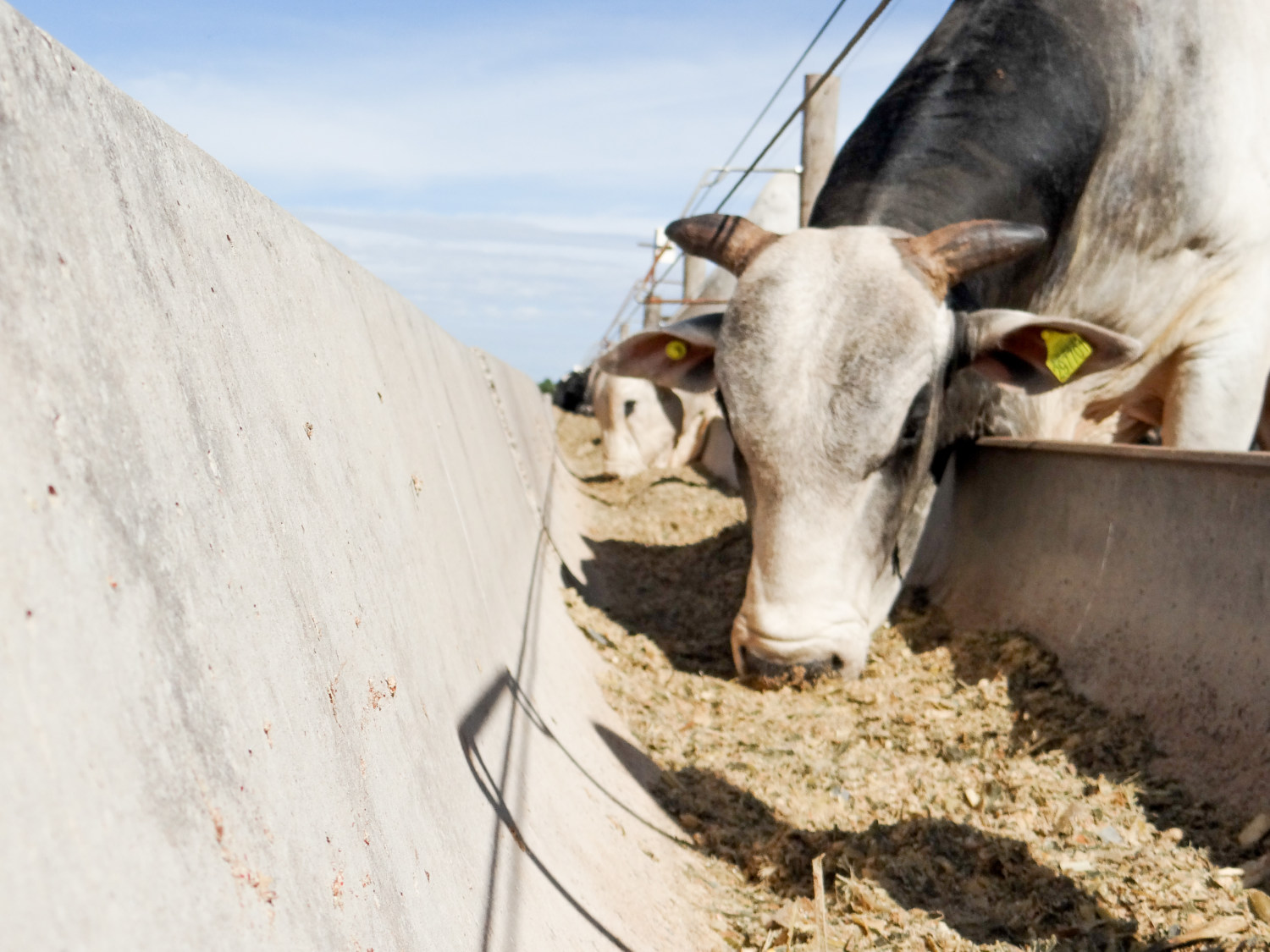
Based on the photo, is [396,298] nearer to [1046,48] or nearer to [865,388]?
[865,388]

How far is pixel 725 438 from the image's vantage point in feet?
32.9

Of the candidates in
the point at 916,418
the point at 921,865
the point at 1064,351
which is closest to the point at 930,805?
the point at 921,865

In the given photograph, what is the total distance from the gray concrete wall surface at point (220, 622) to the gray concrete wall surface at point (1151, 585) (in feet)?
4.67

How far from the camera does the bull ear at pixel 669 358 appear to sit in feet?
15.3

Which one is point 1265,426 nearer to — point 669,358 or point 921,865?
point 669,358

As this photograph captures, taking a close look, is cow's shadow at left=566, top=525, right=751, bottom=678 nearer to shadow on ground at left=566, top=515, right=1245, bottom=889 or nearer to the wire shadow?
shadow on ground at left=566, top=515, right=1245, bottom=889

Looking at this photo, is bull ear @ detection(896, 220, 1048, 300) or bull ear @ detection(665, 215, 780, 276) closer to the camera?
bull ear @ detection(896, 220, 1048, 300)

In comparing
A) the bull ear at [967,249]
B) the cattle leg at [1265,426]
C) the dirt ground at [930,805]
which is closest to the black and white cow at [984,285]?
the bull ear at [967,249]

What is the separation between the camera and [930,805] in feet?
9.73

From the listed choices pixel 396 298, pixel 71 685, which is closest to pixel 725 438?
pixel 396 298

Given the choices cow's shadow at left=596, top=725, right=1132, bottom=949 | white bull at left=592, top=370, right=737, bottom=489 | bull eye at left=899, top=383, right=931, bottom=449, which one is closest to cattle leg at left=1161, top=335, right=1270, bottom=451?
Answer: bull eye at left=899, top=383, right=931, bottom=449

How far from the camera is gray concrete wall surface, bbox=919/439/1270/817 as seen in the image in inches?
112

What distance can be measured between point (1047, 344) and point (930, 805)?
1875 millimetres

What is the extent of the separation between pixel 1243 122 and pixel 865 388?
2.38 metres
